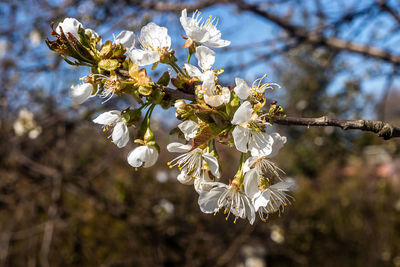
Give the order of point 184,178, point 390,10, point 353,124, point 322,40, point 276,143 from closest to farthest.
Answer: point 353,124 → point 276,143 → point 184,178 → point 390,10 → point 322,40

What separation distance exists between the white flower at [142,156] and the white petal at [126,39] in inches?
11.9

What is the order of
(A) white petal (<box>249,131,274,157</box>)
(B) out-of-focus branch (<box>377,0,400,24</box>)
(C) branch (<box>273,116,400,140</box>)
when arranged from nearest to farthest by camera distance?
1. (C) branch (<box>273,116,400,140</box>)
2. (A) white petal (<box>249,131,274,157</box>)
3. (B) out-of-focus branch (<box>377,0,400,24</box>)

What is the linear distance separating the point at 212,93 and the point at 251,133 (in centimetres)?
17

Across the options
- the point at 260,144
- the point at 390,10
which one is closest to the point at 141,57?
the point at 260,144

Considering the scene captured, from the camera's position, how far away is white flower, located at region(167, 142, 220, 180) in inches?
34.6

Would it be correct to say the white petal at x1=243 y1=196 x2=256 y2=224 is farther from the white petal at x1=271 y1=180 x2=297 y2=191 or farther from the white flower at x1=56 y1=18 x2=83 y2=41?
the white flower at x1=56 y1=18 x2=83 y2=41

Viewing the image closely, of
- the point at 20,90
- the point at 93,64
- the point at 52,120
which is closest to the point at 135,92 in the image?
the point at 93,64

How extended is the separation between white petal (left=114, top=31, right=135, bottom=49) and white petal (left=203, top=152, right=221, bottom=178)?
0.38m

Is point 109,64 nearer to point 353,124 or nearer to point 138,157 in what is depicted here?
point 138,157

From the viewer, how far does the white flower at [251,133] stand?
2.57 feet

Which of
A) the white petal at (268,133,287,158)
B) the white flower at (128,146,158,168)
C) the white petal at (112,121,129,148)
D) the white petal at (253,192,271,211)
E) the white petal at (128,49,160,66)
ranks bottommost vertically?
the white petal at (253,192,271,211)

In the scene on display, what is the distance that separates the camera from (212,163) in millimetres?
898

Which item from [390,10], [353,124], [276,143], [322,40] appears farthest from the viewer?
[322,40]

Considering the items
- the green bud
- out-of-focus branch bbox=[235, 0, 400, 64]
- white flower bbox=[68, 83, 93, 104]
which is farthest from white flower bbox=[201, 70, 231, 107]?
out-of-focus branch bbox=[235, 0, 400, 64]
